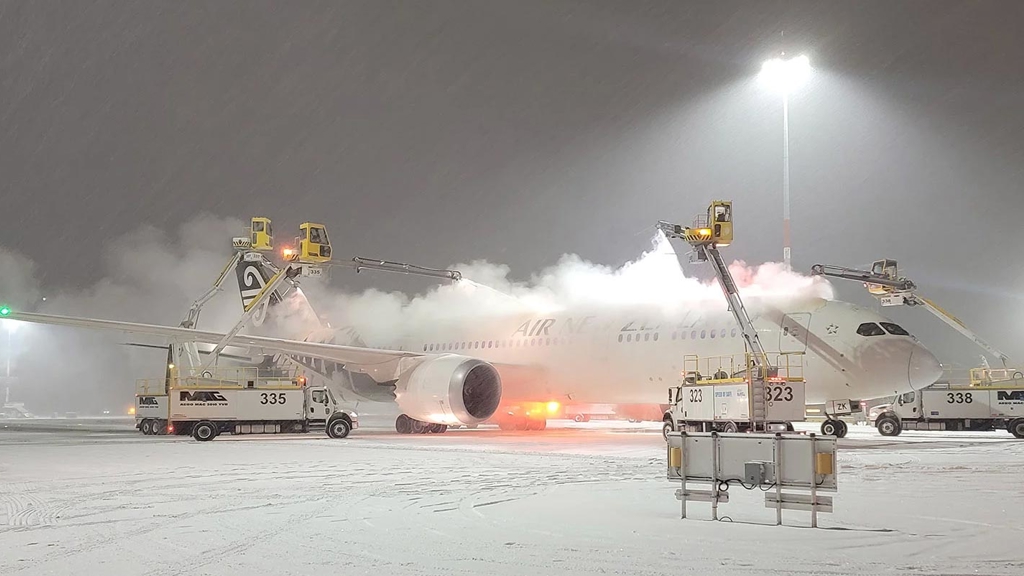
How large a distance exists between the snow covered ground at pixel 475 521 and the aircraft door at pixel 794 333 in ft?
17.9

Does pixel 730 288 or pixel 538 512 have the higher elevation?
pixel 730 288

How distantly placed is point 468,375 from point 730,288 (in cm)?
709

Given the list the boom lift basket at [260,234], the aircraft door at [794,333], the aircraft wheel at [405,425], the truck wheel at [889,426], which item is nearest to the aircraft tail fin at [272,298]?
the boom lift basket at [260,234]

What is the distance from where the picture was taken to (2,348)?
62875 millimetres

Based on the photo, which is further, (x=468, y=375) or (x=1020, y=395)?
(x=1020, y=395)

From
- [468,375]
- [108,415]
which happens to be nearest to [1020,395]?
[468,375]

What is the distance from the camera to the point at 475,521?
328 inches

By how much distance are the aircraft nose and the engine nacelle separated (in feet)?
33.0

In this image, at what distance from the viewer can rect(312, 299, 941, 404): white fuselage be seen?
19516mm

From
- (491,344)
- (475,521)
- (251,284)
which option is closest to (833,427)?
(491,344)

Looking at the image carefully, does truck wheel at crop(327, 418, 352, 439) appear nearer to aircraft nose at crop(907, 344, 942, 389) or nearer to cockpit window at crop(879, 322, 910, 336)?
cockpit window at crop(879, 322, 910, 336)

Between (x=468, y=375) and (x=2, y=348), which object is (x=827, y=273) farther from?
(x=2, y=348)

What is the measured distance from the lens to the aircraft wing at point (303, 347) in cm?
2352

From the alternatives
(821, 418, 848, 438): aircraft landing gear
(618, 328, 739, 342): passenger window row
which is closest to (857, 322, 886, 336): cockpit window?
(821, 418, 848, 438): aircraft landing gear
